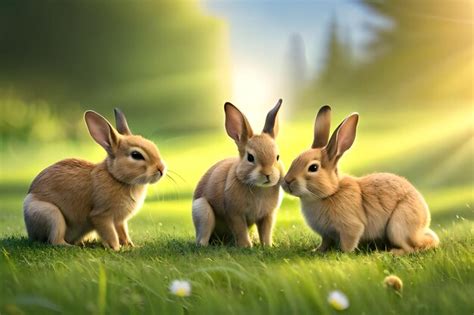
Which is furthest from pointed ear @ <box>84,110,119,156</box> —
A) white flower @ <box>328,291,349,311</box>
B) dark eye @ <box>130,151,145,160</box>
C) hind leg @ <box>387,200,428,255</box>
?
white flower @ <box>328,291,349,311</box>

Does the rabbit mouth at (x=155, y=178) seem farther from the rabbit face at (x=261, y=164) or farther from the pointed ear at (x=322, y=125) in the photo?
the pointed ear at (x=322, y=125)

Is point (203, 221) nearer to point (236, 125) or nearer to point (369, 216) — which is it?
point (236, 125)

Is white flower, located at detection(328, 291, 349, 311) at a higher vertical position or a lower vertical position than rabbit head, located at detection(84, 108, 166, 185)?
lower

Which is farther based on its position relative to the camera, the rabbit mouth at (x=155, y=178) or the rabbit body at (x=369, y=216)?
the rabbit mouth at (x=155, y=178)

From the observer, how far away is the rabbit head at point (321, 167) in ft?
18.6

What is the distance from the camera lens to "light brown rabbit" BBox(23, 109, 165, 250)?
6.14m

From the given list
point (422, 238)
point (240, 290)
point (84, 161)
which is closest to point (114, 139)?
point (84, 161)

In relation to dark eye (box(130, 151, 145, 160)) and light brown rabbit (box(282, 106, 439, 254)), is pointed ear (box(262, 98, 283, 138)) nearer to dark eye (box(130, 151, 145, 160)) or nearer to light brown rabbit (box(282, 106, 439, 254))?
light brown rabbit (box(282, 106, 439, 254))

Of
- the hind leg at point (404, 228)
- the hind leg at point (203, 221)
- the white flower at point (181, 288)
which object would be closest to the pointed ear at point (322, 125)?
the hind leg at point (404, 228)

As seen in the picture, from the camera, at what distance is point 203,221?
6.32 meters

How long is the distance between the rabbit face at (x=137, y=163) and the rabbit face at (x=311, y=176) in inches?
46.8

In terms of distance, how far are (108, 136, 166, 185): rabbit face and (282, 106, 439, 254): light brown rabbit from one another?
1.20m

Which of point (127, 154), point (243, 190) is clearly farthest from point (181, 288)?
point (127, 154)

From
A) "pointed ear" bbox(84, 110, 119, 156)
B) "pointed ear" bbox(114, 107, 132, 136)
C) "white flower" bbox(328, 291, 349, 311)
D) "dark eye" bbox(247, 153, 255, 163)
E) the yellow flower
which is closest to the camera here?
"white flower" bbox(328, 291, 349, 311)
